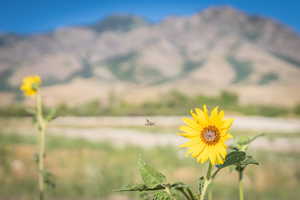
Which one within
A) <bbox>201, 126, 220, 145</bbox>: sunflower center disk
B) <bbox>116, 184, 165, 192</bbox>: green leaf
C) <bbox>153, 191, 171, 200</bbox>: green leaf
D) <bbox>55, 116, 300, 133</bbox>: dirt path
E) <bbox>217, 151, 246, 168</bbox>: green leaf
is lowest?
<bbox>153, 191, 171, 200</bbox>: green leaf

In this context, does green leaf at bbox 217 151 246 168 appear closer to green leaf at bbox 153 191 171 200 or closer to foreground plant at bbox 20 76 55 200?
green leaf at bbox 153 191 171 200

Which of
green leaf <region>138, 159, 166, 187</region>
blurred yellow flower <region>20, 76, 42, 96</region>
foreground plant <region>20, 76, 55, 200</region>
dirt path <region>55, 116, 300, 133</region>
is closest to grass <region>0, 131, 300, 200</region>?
blurred yellow flower <region>20, 76, 42, 96</region>

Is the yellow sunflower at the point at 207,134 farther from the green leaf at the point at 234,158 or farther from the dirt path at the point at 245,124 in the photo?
the dirt path at the point at 245,124

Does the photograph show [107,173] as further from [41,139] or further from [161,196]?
[161,196]

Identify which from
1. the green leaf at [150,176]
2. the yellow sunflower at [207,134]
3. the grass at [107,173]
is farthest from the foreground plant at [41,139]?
the grass at [107,173]

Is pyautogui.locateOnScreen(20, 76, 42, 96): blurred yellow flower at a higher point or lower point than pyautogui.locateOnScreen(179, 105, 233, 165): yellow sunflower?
higher

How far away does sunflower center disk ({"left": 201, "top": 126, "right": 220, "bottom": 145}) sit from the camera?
150 centimetres

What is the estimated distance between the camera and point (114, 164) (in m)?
13.6

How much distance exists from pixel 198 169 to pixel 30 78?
1073 centimetres

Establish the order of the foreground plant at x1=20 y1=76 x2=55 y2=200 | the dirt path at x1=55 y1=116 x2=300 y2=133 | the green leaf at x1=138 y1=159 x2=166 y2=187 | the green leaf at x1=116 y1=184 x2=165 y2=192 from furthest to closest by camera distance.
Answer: the dirt path at x1=55 y1=116 x2=300 y2=133
the foreground plant at x1=20 y1=76 x2=55 y2=200
the green leaf at x1=138 y1=159 x2=166 y2=187
the green leaf at x1=116 y1=184 x2=165 y2=192

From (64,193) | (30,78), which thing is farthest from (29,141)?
(30,78)

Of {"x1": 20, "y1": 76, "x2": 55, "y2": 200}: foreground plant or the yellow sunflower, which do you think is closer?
the yellow sunflower

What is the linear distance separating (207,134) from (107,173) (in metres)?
10.6

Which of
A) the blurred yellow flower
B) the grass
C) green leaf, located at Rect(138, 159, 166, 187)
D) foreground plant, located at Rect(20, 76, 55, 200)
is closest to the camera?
green leaf, located at Rect(138, 159, 166, 187)
